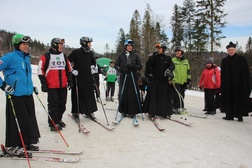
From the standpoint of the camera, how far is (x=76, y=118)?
6.59 metres

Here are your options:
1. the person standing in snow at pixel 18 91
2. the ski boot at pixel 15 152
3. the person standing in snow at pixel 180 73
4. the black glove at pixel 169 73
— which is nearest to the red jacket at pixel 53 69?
the person standing in snow at pixel 18 91

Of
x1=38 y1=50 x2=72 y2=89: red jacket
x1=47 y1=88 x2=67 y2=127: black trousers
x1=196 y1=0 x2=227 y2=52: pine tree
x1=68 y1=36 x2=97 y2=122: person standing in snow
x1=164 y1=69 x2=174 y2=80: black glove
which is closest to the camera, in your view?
x1=38 y1=50 x2=72 y2=89: red jacket

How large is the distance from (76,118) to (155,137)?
2.46 metres

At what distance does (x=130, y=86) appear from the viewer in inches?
273

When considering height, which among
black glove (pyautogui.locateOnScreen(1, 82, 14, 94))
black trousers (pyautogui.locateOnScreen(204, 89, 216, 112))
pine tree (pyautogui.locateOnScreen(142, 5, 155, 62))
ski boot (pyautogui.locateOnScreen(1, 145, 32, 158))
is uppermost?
pine tree (pyautogui.locateOnScreen(142, 5, 155, 62))

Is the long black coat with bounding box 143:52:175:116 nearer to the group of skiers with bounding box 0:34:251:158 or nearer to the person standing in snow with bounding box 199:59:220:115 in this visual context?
the group of skiers with bounding box 0:34:251:158

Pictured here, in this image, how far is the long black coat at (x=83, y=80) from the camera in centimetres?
639

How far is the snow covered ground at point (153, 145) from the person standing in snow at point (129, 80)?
1.23 feet

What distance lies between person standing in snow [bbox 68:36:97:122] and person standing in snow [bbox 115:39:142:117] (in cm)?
96

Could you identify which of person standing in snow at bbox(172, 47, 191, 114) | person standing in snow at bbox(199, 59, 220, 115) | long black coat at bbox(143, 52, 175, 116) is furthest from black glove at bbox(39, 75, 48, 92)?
person standing in snow at bbox(199, 59, 220, 115)

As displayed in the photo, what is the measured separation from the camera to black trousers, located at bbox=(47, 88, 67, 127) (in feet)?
18.2

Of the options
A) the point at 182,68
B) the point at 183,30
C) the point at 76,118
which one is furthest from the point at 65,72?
the point at 183,30

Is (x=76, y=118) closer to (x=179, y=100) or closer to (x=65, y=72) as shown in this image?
(x=65, y=72)

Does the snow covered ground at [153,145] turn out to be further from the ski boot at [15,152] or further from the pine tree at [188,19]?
the pine tree at [188,19]
